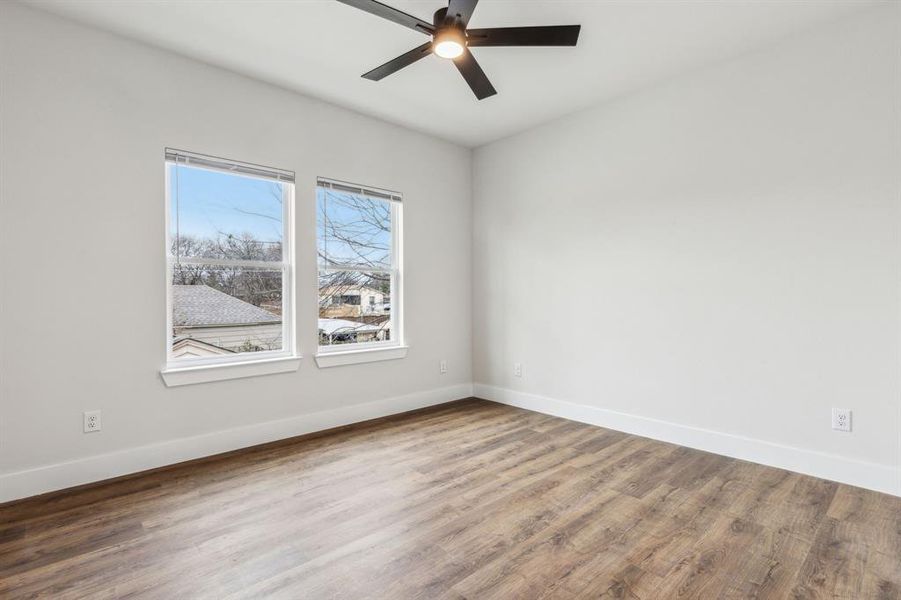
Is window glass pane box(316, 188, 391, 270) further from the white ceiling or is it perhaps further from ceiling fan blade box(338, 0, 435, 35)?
ceiling fan blade box(338, 0, 435, 35)

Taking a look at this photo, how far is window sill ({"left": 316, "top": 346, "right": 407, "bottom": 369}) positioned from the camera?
12.1 feet

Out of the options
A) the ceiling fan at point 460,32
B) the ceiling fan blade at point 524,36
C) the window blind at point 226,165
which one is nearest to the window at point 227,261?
the window blind at point 226,165

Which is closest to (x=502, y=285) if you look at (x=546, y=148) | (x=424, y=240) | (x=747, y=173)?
(x=424, y=240)

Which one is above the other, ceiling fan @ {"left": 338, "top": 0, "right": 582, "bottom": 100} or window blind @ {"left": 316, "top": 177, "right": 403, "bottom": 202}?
ceiling fan @ {"left": 338, "top": 0, "right": 582, "bottom": 100}

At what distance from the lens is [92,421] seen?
2678 millimetres

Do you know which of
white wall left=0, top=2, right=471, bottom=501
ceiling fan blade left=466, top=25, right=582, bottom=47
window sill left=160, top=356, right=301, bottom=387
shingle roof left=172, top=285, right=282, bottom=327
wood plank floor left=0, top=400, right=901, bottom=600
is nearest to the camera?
wood plank floor left=0, top=400, right=901, bottom=600

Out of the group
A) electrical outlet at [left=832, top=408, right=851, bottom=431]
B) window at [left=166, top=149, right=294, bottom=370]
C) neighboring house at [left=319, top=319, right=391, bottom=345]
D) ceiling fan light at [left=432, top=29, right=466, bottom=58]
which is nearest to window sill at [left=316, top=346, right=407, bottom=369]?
neighboring house at [left=319, top=319, right=391, bottom=345]

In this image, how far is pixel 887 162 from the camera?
99.0 inches

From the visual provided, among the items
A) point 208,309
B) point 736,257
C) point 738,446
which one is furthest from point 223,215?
point 738,446

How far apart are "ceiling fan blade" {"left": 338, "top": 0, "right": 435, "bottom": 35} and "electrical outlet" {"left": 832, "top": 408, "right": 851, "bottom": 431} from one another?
10.4 feet

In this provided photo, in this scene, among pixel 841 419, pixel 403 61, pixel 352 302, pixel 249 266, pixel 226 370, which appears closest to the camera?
pixel 403 61

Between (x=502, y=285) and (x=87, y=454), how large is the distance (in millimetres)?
3492

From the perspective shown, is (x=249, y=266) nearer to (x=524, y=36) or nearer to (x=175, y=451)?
(x=175, y=451)

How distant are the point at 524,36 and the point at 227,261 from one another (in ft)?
8.04
